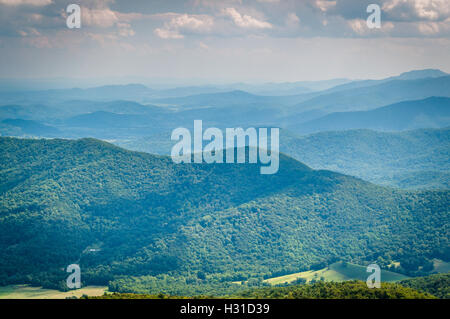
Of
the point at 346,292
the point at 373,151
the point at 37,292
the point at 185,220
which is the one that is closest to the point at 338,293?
the point at 346,292

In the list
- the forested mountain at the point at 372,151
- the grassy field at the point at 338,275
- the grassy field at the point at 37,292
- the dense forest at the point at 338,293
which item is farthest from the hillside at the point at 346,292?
the forested mountain at the point at 372,151

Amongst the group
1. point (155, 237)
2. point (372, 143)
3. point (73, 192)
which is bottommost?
point (155, 237)

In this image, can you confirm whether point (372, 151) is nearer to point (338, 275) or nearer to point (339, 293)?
point (338, 275)

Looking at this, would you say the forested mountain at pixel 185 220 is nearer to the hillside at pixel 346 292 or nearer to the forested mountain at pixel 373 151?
the hillside at pixel 346 292

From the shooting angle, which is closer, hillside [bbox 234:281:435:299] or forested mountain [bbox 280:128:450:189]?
hillside [bbox 234:281:435:299]

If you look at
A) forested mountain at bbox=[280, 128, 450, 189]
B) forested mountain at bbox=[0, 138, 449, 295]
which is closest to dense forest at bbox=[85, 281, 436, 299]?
forested mountain at bbox=[0, 138, 449, 295]

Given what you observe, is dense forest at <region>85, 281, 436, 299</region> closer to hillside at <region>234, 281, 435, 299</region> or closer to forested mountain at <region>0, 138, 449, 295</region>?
hillside at <region>234, 281, 435, 299</region>
